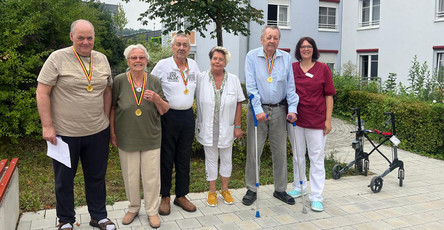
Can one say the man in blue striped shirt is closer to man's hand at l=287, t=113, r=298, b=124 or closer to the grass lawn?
man's hand at l=287, t=113, r=298, b=124

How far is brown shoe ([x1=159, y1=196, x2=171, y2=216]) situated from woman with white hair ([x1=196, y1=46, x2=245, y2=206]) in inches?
26.9

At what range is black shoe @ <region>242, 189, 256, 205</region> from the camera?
477cm

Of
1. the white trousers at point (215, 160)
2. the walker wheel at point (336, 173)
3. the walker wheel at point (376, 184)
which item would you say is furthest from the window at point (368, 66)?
the white trousers at point (215, 160)

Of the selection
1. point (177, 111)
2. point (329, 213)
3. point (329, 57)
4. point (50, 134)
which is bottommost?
point (329, 213)

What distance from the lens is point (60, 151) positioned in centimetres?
355

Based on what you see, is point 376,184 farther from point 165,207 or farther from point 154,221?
point 154,221

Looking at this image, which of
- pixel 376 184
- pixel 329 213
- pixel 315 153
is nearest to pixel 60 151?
pixel 315 153

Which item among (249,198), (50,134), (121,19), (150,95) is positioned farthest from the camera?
(121,19)

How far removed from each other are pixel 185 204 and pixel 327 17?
17.6m

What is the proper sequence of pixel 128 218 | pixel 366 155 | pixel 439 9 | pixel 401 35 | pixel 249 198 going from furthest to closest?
pixel 401 35, pixel 439 9, pixel 366 155, pixel 249 198, pixel 128 218

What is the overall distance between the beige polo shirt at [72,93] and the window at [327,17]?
17.8m

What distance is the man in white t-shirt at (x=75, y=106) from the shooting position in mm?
3461

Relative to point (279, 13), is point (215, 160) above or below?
below

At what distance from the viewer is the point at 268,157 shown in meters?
7.02
